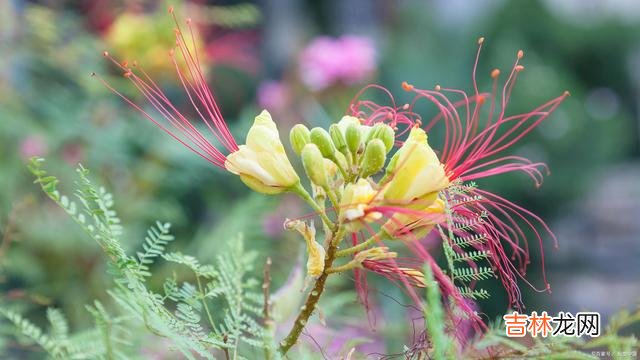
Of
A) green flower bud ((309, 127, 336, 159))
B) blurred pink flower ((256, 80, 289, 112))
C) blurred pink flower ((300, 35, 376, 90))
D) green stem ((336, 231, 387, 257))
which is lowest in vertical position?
green stem ((336, 231, 387, 257))

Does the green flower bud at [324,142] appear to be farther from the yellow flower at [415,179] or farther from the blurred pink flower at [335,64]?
the blurred pink flower at [335,64]

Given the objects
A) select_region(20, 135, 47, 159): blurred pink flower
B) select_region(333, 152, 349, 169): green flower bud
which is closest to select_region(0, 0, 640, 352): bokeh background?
select_region(20, 135, 47, 159): blurred pink flower

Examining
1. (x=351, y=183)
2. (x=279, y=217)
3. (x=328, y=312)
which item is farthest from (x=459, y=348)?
(x=279, y=217)

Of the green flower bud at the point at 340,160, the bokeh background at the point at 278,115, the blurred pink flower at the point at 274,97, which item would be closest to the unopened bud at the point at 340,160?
the green flower bud at the point at 340,160

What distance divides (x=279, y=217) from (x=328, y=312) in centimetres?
103

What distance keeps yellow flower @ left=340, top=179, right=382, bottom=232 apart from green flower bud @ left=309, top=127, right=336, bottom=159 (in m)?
0.05

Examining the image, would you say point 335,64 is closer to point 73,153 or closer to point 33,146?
point 73,153

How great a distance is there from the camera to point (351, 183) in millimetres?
633

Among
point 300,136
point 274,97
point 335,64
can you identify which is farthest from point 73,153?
point 300,136

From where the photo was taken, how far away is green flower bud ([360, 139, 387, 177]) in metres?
0.61

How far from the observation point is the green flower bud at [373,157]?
61 centimetres

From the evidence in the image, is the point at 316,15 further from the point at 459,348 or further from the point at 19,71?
the point at 459,348

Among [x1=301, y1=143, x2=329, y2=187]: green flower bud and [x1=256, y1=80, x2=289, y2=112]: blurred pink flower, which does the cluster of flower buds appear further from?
[x1=256, y1=80, x2=289, y2=112]: blurred pink flower

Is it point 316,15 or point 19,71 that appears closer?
point 19,71
